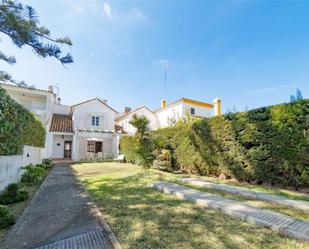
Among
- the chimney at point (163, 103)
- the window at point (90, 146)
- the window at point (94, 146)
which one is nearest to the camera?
the window at point (90, 146)

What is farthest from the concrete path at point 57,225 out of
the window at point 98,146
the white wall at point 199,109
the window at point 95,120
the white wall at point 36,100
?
the white wall at point 199,109

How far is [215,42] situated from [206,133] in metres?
7.66

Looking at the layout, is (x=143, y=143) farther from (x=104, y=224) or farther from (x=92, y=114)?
(x=92, y=114)

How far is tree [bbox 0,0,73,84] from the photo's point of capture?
12.6ft

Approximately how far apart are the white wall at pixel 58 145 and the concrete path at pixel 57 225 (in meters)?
21.8

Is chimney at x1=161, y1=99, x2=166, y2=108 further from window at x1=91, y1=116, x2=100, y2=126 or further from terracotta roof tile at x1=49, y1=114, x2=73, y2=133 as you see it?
terracotta roof tile at x1=49, y1=114, x2=73, y2=133

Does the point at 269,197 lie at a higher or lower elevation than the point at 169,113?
lower

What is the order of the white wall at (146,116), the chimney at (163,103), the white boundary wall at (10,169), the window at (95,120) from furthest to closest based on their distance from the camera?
the chimney at (163,103) → the white wall at (146,116) → the window at (95,120) → the white boundary wall at (10,169)

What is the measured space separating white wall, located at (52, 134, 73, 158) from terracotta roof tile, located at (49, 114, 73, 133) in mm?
1158

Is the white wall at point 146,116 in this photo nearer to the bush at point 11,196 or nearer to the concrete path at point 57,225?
the bush at point 11,196

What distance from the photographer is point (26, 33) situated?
13.6 ft

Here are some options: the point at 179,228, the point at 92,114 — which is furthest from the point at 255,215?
the point at 92,114

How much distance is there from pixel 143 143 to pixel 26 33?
380 inches

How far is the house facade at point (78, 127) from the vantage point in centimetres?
2494
